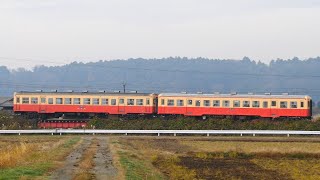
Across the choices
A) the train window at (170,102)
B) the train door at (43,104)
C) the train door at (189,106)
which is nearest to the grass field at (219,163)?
the train door at (189,106)

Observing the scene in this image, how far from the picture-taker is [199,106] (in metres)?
59.0

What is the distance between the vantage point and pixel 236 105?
191 ft

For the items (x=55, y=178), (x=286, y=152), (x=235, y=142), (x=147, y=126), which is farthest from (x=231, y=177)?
(x=147, y=126)

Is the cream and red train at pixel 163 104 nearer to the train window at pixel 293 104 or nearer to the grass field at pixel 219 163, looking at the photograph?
the train window at pixel 293 104

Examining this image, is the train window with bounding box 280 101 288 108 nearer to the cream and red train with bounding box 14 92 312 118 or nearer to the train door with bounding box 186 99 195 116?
the cream and red train with bounding box 14 92 312 118

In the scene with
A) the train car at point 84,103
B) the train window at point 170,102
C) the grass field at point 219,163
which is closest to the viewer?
the grass field at point 219,163

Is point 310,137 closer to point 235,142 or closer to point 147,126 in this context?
point 235,142

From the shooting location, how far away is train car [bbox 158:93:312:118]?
57062mm

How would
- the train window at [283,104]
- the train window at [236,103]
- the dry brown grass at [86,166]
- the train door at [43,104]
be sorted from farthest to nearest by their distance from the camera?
the train door at [43,104]
the train window at [236,103]
the train window at [283,104]
the dry brown grass at [86,166]

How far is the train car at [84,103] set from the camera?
60594 millimetres

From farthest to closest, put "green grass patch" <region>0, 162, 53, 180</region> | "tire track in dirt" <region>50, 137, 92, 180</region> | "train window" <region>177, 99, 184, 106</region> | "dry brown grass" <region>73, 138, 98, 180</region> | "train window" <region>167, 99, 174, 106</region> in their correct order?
"train window" <region>167, 99, 174, 106</region> → "train window" <region>177, 99, 184, 106</region> → "tire track in dirt" <region>50, 137, 92, 180</region> → "dry brown grass" <region>73, 138, 98, 180</region> → "green grass patch" <region>0, 162, 53, 180</region>

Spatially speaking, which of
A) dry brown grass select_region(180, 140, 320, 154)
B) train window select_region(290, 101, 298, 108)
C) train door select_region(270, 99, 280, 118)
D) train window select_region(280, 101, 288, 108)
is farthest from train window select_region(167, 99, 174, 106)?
dry brown grass select_region(180, 140, 320, 154)

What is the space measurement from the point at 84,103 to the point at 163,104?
8126 mm

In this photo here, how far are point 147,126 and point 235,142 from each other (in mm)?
15543
